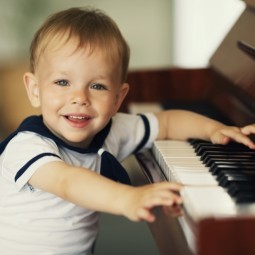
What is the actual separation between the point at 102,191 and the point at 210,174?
197 mm

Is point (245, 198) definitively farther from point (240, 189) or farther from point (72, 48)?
point (72, 48)

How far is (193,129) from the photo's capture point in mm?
1555

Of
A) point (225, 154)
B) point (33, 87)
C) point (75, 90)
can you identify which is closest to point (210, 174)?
point (225, 154)

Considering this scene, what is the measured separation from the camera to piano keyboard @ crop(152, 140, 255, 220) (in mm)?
917

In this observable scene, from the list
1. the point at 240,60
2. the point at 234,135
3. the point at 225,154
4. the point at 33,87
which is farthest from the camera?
the point at 240,60

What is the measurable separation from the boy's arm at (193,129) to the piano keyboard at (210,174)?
0.08ft

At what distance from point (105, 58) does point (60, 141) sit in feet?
0.66

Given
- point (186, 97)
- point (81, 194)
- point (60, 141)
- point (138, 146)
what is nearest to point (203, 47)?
point (186, 97)

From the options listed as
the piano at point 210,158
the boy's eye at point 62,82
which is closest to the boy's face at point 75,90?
the boy's eye at point 62,82

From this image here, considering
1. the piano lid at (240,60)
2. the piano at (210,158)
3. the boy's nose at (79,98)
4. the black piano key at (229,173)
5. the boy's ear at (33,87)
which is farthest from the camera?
the piano lid at (240,60)

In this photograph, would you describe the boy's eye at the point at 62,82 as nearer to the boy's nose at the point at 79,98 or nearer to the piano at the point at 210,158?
the boy's nose at the point at 79,98

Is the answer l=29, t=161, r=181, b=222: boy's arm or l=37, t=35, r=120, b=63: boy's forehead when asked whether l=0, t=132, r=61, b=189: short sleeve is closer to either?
l=29, t=161, r=181, b=222: boy's arm

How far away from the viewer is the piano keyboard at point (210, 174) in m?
0.92

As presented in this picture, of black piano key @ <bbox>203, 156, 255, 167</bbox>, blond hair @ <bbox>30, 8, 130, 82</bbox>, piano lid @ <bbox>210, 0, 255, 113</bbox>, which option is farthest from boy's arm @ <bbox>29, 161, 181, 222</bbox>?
piano lid @ <bbox>210, 0, 255, 113</bbox>
